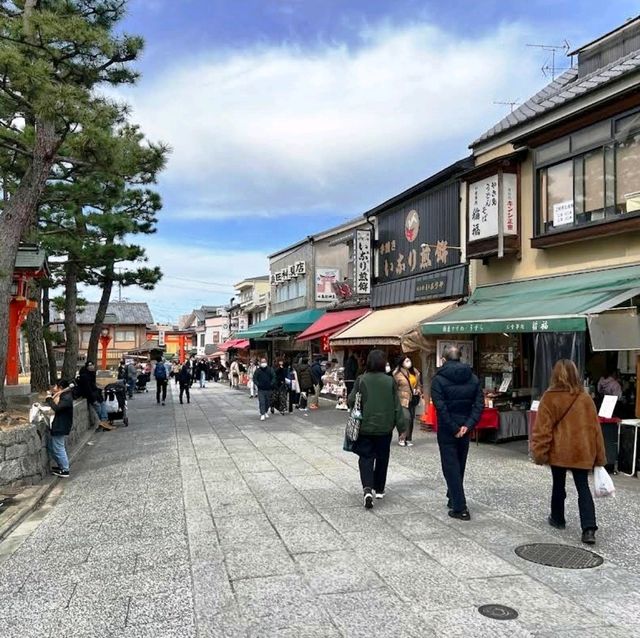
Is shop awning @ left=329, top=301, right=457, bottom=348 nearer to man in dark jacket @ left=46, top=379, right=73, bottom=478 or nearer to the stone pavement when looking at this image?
the stone pavement

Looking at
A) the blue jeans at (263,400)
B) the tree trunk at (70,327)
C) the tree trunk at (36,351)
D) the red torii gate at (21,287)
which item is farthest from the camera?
the tree trunk at (70,327)

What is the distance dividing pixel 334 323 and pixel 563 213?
1086 cm

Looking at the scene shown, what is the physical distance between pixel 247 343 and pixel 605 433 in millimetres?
33432

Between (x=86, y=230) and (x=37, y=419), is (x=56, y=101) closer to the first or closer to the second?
(x=37, y=419)

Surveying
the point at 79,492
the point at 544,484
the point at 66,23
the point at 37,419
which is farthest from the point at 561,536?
the point at 66,23

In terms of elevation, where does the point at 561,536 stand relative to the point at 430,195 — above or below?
below

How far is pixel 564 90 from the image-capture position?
12141mm

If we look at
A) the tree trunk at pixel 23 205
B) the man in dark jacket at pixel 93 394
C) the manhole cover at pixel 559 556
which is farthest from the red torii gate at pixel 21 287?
the manhole cover at pixel 559 556

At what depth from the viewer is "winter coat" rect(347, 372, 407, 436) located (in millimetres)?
6641

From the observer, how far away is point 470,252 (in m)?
13.5

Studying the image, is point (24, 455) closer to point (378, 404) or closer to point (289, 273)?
point (378, 404)

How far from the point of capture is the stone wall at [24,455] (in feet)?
27.1

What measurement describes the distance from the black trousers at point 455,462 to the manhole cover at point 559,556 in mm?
987

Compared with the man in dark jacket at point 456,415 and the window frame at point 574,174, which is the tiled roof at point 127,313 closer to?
the window frame at point 574,174
